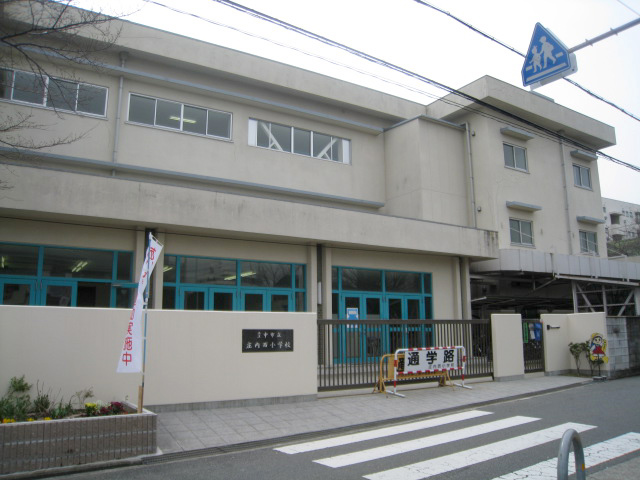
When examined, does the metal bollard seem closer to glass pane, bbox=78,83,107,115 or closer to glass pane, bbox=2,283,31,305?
glass pane, bbox=2,283,31,305

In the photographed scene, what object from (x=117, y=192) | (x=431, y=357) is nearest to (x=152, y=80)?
(x=117, y=192)

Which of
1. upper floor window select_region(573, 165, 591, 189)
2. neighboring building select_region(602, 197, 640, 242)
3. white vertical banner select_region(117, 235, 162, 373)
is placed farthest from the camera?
neighboring building select_region(602, 197, 640, 242)

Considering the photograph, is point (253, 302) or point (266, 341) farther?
point (253, 302)

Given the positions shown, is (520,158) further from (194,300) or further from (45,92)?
(45,92)

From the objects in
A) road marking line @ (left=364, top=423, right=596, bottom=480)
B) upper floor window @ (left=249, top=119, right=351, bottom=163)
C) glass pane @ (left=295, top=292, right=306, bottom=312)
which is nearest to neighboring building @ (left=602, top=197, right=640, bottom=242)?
upper floor window @ (left=249, top=119, right=351, bottom=163)

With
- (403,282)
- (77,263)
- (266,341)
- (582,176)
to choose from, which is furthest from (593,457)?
(582,176)

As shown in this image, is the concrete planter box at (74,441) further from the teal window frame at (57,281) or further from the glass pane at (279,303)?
the glass pane at (279,303)

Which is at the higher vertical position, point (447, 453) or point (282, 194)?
point (282, 194)

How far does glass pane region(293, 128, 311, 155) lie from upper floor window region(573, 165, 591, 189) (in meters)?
15.2

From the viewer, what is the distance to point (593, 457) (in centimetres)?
700

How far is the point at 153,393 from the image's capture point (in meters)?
9.83

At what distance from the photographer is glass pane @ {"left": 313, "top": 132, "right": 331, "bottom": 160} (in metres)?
21.5

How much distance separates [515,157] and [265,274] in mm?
14108

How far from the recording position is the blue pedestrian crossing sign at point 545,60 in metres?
9.05
